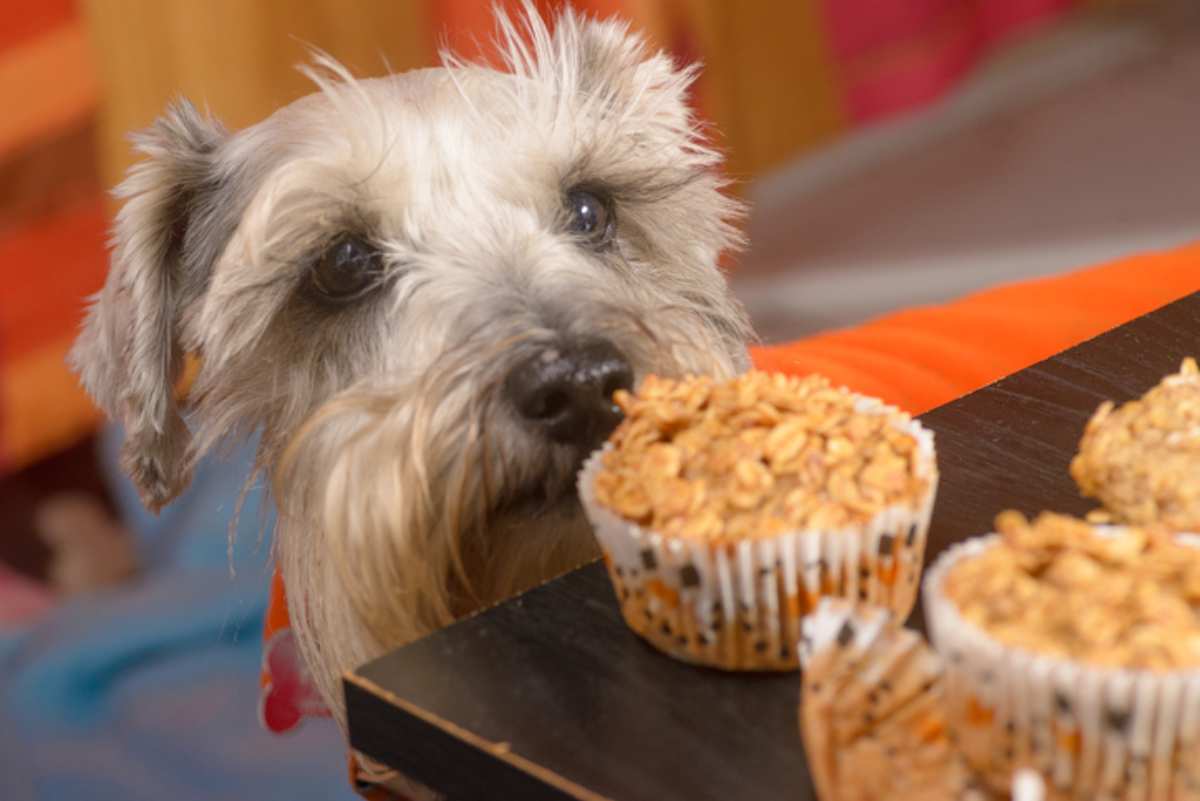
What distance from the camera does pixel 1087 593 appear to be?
73 cm

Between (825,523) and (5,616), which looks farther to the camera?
(5,616)

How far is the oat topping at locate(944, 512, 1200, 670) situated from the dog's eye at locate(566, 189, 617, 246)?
0.84 meters

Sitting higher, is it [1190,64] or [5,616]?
[1190,64]

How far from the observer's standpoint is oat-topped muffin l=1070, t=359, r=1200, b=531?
896 millimetres

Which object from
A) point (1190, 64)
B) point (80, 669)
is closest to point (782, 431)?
point (80, 669)

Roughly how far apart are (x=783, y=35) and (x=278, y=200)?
338 cm

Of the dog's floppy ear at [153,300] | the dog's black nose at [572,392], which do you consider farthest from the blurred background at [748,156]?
the dog's black nose at [572,392]

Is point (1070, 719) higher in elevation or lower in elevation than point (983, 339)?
higher

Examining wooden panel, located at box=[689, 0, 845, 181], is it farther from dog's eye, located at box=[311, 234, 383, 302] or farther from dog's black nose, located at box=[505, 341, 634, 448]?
dog's black nose, located at box=[505, 341, 634, 448]

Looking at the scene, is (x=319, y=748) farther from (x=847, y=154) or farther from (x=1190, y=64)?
(x=1190, y=64)

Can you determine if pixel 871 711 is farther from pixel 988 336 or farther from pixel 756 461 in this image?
pixel 988 336

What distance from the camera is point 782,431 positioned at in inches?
36.0

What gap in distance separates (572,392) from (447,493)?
4.8 inches

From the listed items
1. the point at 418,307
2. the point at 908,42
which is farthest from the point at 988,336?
the point at 908,42
